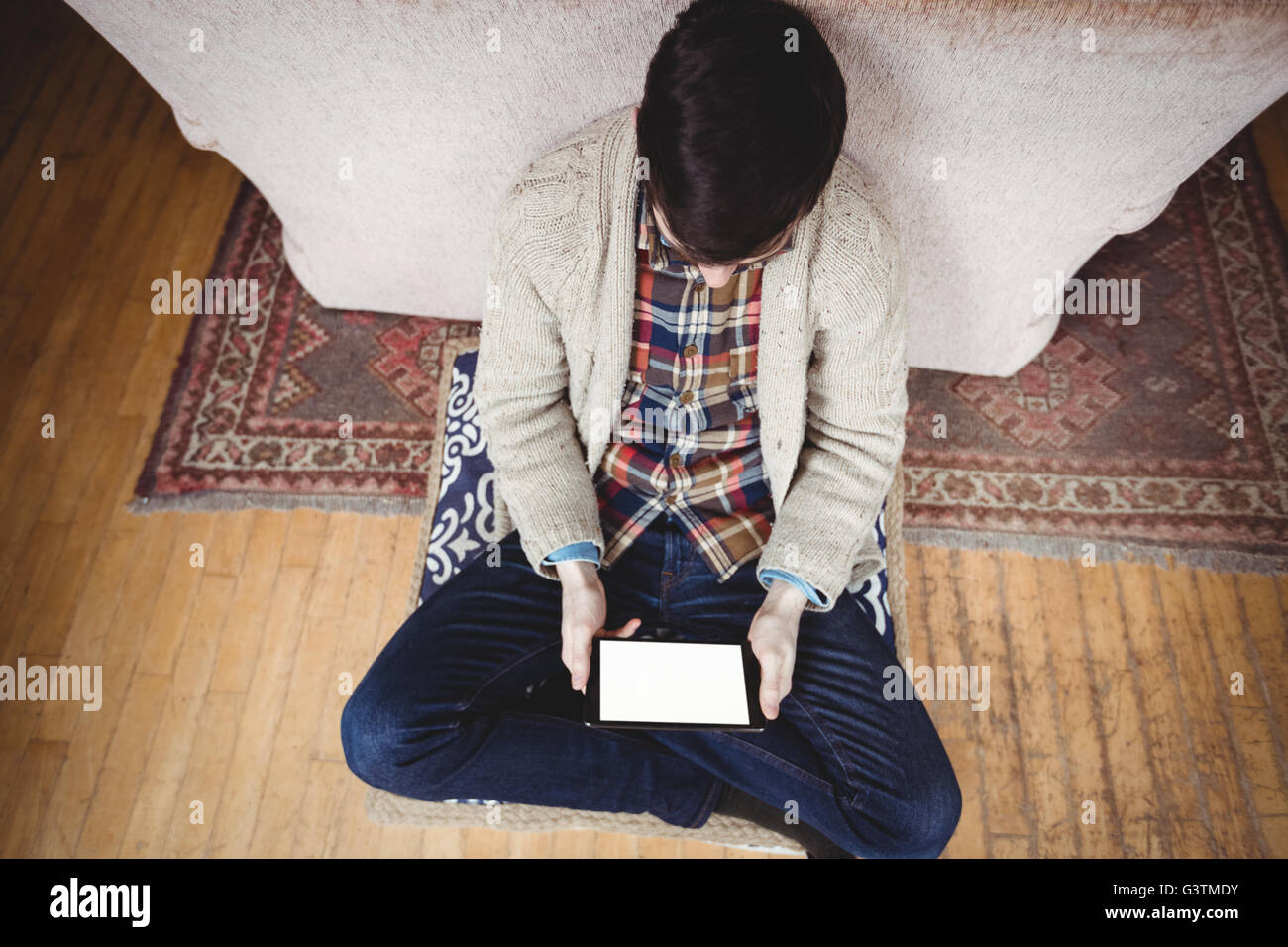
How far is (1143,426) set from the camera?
1.58m

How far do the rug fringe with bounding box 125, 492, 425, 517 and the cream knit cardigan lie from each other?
0.54 metres

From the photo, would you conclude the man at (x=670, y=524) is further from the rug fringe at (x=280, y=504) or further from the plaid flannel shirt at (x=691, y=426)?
the rug fringe at (x=280, y=504)

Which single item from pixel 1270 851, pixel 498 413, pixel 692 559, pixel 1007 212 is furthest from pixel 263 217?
pixel 1270 851

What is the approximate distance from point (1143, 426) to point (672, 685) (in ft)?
4.07

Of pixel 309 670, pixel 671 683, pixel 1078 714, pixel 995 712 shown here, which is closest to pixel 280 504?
pixel 309 670

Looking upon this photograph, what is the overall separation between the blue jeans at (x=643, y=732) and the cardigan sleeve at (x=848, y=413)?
0.10 meters

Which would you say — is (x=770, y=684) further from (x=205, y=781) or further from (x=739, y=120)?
(x=205, y=781)

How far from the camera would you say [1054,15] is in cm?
88

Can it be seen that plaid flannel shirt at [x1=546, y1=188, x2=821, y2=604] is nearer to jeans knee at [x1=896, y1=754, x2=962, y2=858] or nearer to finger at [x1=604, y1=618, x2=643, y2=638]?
finger at [x1=604, y1=618, x2=643, y2=638]

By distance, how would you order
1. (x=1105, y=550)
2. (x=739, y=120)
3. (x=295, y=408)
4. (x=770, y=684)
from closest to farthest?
(x=739, y=120)
(x=770, y=684)
(x=1105, y=550)
(x=295, y=408)

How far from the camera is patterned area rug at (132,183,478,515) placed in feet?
5.12

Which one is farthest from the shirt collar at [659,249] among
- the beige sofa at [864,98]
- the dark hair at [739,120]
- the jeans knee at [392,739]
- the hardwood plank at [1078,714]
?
the hardwood plank at [1078,714]

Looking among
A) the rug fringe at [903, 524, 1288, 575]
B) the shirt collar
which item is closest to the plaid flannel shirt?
the shirt collar
